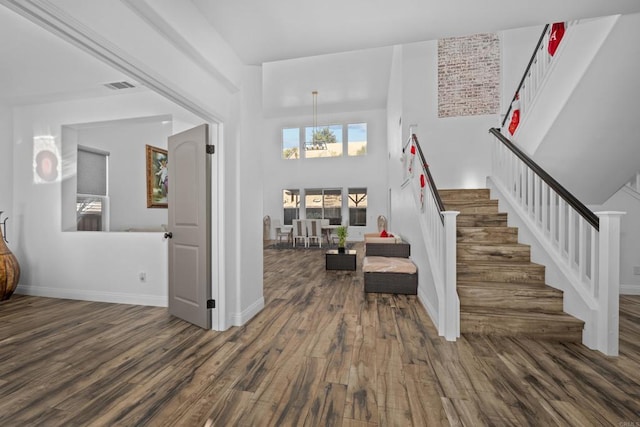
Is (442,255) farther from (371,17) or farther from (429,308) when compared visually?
(371,17)

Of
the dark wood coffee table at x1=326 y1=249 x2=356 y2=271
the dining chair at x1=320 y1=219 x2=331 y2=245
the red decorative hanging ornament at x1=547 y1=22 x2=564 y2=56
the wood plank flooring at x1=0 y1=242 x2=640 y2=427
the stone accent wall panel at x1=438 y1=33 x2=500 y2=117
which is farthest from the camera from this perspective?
the dining chair at x1=320 y1=219 x2=331 y2=245

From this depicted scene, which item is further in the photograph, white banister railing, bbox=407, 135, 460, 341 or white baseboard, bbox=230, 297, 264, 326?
white baseboard, bbox=230, 297, 264, 326

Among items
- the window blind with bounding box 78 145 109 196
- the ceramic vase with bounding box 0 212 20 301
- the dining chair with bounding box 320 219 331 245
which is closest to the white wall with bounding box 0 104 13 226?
the ceramic vase with bounding box 0 212 20 301

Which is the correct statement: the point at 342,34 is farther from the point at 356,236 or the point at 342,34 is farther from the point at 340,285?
the point at 356,236

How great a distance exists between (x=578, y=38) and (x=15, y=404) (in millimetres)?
5575

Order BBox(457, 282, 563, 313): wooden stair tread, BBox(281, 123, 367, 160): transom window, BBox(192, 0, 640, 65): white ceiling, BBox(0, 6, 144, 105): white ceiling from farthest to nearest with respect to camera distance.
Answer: BBox(281, 123, 367, 160): transom window < BBox(457, 282, 563, 313): wooden stair tread < BBox(0, 6, 144, 105): white ceiling < BBox(192, 0, 640, 65): white ceiling

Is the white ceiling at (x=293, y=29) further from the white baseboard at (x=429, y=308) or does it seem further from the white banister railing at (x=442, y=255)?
the white baseboard at (x=429, y=308)

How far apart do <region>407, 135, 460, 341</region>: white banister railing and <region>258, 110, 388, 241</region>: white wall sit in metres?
7.01

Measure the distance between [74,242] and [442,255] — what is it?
4750mm

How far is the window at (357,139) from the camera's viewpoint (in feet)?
36.1

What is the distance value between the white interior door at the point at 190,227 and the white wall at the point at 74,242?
Answer: 0.47 meters

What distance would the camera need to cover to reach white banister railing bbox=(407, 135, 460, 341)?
264cm

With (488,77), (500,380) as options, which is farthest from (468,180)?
(500,380)

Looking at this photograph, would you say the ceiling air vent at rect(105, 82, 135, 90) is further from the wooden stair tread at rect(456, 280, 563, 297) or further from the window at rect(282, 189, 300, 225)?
the window at rect(282, 189, 300, 225)
